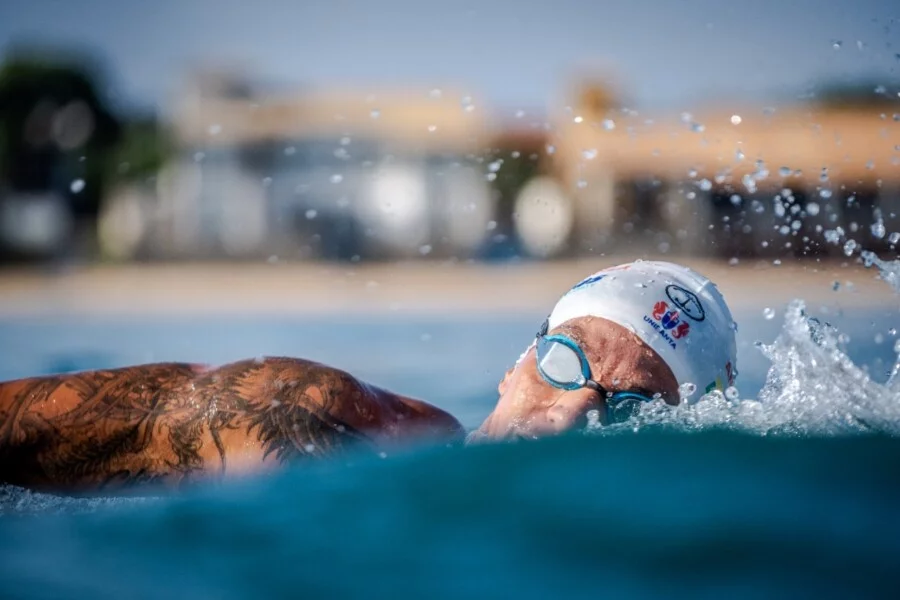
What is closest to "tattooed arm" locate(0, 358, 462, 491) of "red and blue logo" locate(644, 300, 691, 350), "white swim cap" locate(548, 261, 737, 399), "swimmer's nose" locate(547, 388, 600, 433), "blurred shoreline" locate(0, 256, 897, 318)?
"swimmer's nose" locate(547, 388, 600, 433)

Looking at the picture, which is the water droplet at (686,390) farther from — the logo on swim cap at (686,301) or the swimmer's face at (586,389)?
the logo on swim cap at (686,301)

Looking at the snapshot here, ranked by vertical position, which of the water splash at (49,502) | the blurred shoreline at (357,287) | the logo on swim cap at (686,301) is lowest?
the blurred shoreline at (357,287)

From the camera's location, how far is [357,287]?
1516 cm

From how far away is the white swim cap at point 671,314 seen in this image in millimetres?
2822

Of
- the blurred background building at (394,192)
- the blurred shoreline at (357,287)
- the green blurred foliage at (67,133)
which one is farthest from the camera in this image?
the green blurred foliage at (67,133)

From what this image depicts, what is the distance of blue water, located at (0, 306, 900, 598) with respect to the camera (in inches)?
77.7

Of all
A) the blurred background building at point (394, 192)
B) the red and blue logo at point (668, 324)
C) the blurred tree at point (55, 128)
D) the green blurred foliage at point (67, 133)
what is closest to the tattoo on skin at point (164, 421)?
the red and blue logo at point (668, 324)

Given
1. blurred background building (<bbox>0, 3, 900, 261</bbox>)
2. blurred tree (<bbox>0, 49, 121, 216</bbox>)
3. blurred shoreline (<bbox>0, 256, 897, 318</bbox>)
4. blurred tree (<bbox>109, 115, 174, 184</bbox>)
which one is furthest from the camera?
blurred tree (<bbox>109, 115, 174, 184</bbox>)

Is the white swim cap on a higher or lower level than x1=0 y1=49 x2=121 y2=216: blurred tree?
lower

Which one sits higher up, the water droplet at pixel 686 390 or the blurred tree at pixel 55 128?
the blurred tree at pixel 55 128

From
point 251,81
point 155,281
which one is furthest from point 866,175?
point 251,81

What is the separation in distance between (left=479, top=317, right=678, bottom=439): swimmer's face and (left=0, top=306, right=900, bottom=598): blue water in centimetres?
19

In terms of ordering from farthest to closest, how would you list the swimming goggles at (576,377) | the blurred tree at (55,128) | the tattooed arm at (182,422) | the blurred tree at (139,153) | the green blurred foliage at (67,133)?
the blurred tree at (139,153), the green blurred foliage at (67,133), the blurred tree at (55,128), the swimming goggles at (576,377), the tattooed arm at (182,422)

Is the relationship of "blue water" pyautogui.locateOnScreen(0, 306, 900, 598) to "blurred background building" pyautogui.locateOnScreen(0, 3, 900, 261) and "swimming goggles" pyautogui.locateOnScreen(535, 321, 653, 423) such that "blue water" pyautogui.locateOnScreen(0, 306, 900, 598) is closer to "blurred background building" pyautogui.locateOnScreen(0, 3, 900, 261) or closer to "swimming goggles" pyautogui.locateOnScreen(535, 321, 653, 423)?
"swimming goggles" pyautogui.locateOnScreen(535, 321, 653, 423)
